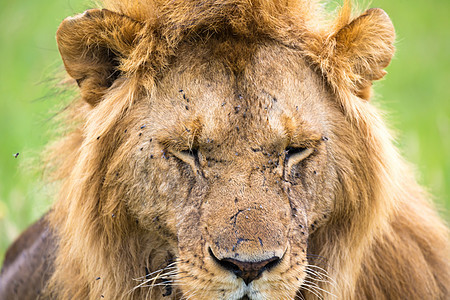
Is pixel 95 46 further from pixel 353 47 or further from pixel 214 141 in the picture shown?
pixel 353 47

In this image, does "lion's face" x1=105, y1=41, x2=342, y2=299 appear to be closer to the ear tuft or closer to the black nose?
the black nose

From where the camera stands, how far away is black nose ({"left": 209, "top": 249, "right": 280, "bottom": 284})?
278 cm

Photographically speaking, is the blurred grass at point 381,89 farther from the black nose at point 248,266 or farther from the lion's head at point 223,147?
the black nose at point 248,266

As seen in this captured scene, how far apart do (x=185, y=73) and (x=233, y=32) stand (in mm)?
271

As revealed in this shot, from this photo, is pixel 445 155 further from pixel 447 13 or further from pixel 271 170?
pixel 271 170

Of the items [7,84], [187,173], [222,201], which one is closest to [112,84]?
[187,173]

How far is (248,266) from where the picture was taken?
2.78 meters

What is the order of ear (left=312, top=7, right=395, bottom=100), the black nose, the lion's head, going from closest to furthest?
the black nose < the lion's head < ear (left=312, top=7, right=395, bottom=100)

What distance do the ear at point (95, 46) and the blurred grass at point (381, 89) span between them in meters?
2.74

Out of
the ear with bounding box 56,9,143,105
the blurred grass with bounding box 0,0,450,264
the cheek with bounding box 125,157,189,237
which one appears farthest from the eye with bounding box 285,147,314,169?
the blurred grass with bounding box 0,0,450,264

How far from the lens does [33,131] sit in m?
8.16

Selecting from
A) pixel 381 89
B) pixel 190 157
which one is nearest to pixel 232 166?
pixel 190 157

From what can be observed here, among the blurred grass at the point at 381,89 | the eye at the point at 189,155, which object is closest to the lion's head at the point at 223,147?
the eye at the point at 189,155

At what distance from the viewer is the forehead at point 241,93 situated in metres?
3.05
